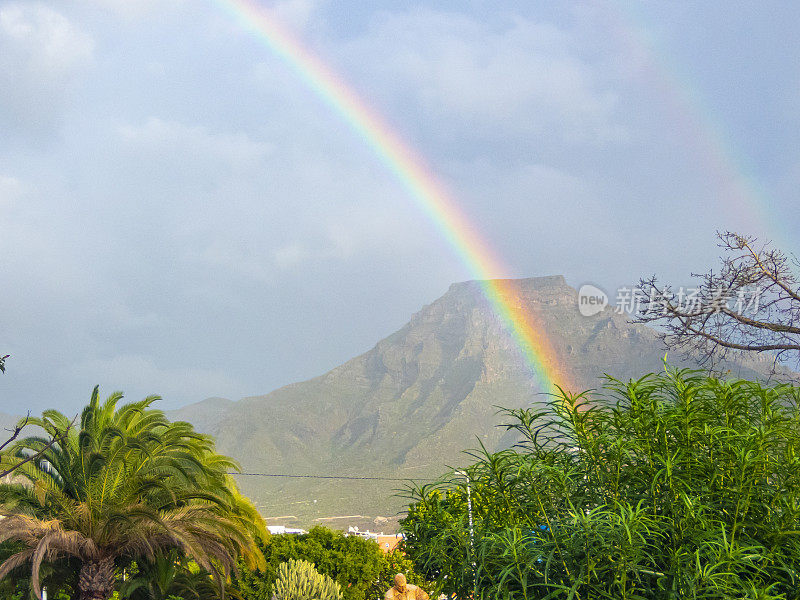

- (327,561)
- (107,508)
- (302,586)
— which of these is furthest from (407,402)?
(107,508)

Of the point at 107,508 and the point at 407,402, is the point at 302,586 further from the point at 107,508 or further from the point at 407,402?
the point at 407,402

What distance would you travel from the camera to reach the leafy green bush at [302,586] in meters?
15.5

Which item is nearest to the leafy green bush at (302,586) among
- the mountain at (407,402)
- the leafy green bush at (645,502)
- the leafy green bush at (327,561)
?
the leafy green bush at (327,561)

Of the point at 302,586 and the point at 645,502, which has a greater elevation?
the point at 645,502

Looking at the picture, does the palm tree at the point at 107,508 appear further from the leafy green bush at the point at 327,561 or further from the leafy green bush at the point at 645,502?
the leafy green bush at the point at 645,502

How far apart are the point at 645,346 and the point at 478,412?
30.0 metres

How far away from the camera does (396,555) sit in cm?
2219

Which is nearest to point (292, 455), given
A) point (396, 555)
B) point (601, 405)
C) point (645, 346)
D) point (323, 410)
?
point (323, 410)

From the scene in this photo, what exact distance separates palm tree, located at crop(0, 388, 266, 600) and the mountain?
2848 inches

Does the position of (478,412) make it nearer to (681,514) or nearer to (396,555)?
(396,555)

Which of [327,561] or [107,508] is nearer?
[107,508]

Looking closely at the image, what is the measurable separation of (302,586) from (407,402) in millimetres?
130177

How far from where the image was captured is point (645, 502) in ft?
13.7

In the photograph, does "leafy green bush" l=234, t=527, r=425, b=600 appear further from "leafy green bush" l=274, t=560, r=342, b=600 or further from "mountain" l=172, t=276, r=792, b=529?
"mountain" l=172, t=276, r=792, b=529
